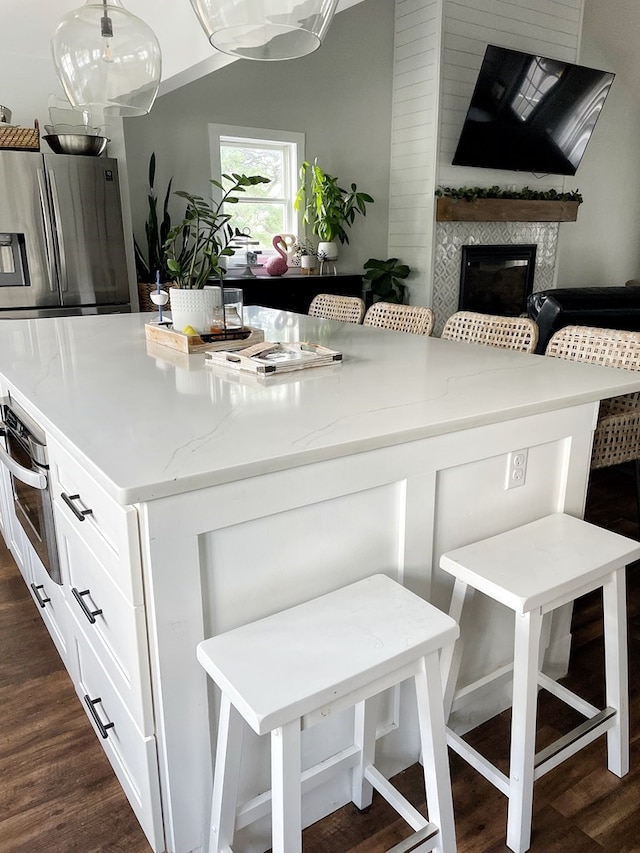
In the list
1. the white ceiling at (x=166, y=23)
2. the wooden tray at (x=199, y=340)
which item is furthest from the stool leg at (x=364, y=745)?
the white ceiling at (x=166, y=23)

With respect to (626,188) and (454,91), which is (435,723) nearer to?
(454,91)

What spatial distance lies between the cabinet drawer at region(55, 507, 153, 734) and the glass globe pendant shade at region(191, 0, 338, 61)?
1.04 m

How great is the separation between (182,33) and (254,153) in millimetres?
1980

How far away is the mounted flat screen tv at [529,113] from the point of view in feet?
17.9

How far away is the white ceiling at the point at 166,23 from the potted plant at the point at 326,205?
175 centimetres

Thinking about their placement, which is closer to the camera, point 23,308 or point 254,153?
point 23,308

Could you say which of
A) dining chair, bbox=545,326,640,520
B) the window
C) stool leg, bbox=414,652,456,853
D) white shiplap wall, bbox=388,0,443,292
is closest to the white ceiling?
the window

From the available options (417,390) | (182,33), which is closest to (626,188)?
(182,33)

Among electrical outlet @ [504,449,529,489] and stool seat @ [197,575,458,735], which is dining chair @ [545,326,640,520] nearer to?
electrical outlet @ [504,449,529,489]

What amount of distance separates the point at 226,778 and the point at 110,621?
36cm

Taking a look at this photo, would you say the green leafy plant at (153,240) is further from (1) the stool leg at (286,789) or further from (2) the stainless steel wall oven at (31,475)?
(1) the stool leg at (286,789)

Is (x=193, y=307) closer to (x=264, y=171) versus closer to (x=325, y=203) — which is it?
(x=325, y=203)

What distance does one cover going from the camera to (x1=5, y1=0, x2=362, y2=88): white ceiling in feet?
11.1

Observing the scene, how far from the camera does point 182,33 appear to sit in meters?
3.50
